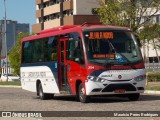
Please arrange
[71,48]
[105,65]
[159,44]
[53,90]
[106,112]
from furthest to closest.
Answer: [159,44] → [53,90] → [71,48] → [105,65] → [106,112]

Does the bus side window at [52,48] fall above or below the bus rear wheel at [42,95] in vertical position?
above

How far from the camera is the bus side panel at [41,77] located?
24.3 metres

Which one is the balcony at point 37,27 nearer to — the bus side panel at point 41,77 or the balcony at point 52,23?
the balcony at point 52,23

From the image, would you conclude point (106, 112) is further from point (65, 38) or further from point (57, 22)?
point (57, 22)

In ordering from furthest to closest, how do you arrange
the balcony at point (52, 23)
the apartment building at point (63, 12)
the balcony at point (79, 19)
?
the balcony at point (52, 23), the apartment building at point (63, 12), the balcony at point (79, 19)

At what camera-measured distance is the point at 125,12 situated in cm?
3891

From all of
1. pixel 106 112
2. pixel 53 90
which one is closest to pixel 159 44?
pixel 53 90

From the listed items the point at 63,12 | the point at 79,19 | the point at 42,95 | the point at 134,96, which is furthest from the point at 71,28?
the point at 63,12

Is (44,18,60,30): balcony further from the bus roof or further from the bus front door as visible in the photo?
the bus front door

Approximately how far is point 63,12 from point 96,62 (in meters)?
72.5

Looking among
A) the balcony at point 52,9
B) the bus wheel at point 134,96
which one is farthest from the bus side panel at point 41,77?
the balcony at point 52,9

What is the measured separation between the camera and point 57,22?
92.8m

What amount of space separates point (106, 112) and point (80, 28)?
6065 mm

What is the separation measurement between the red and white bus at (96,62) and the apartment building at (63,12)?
200ft
